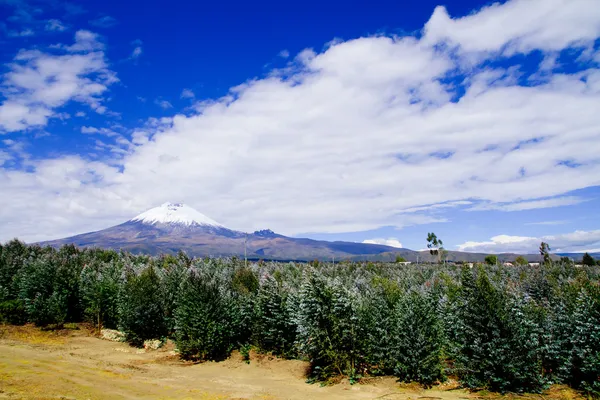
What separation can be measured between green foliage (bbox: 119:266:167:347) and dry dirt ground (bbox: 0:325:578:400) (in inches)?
91.7

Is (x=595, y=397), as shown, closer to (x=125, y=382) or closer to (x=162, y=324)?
(x=125, y=382)

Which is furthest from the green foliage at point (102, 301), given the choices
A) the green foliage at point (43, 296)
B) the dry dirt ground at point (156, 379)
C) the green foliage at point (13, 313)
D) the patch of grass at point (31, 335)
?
the dry dirt ground at point (156, 379)

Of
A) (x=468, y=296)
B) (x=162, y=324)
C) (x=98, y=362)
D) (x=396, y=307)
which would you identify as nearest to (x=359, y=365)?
(x=396, y=307)

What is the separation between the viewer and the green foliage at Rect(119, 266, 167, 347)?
135 ft

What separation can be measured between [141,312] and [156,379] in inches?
592

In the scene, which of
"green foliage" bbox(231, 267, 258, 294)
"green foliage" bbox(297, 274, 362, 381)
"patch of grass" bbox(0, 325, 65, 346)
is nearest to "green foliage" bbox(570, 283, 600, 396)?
"green foliage" bbox(297, 274, 362, 381)

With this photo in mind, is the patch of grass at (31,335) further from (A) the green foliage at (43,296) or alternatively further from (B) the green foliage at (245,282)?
(B) the green foliage at (245,282)

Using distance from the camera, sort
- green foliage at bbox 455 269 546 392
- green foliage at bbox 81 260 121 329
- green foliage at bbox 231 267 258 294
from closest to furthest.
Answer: green foliage at bbox 455 269 546 392
green foliage at bbox 231 267 258 294
green foliage at bbox 81 260 121 329

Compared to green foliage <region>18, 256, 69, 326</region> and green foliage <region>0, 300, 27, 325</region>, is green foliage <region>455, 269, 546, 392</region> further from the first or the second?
green foliage <region>0, 300, 27, 325</region>

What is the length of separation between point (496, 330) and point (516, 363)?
1.93 meters

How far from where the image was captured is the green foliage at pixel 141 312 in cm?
4116

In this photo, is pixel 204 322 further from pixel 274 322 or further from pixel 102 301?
pixel 102 301

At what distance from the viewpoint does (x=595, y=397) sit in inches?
798

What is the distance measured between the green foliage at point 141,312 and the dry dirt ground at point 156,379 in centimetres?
233
